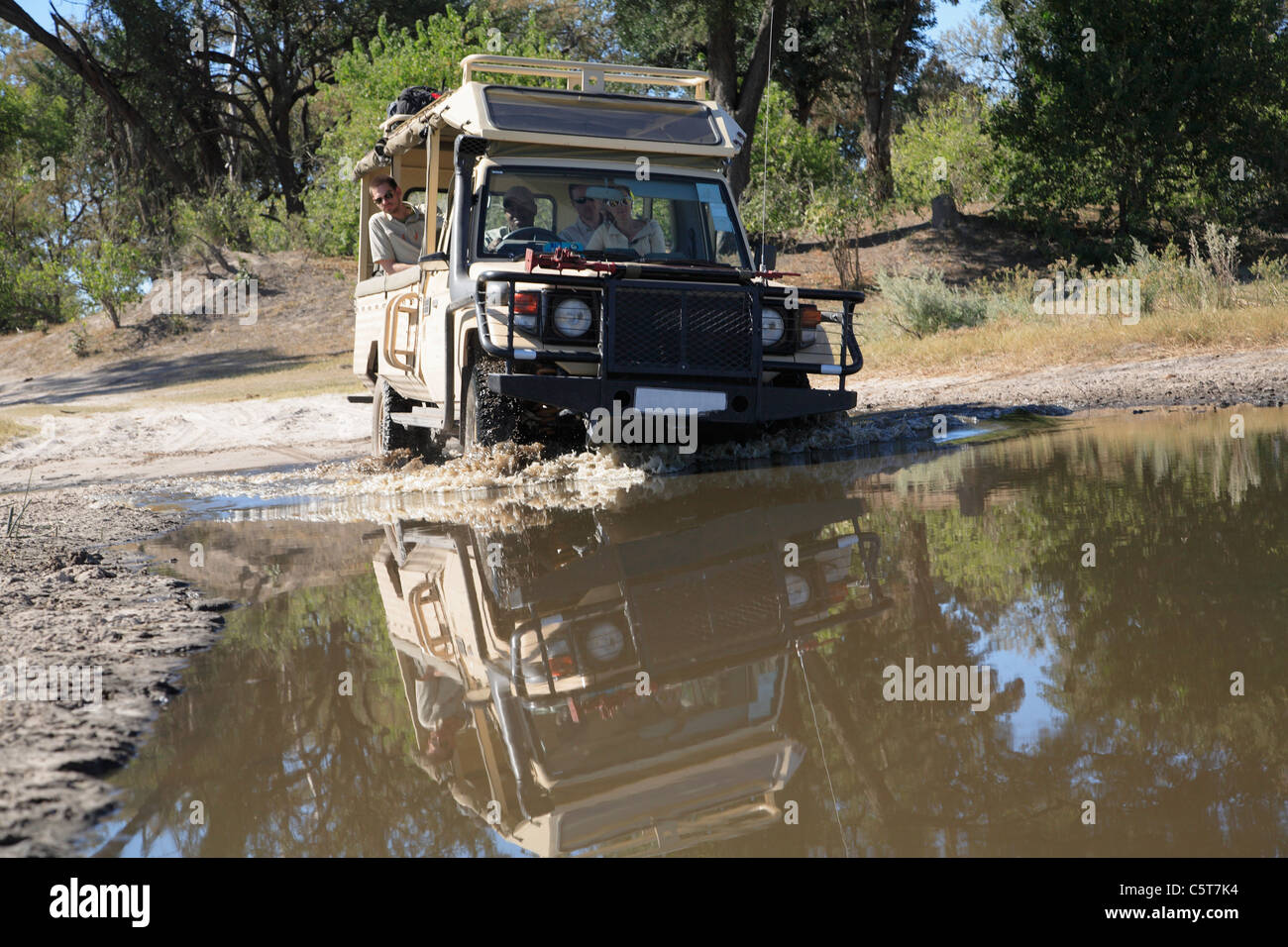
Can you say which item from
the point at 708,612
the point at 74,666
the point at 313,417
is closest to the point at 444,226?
the point at 708,612

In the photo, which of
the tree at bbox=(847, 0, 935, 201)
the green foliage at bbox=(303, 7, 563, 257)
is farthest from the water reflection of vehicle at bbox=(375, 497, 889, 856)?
the tree at bbox=(847, 0, 935, 201)

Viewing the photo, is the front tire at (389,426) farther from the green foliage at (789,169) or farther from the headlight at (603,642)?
the green foliage at (789,169)

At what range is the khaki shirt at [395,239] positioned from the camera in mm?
11125

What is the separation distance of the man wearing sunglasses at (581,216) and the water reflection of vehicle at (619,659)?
2.78m

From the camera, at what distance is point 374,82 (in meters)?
29.0

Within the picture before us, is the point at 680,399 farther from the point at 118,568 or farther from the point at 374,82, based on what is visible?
the point at 374,82

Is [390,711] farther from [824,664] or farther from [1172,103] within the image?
[1172,103]

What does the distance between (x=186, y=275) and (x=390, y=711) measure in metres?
29.2

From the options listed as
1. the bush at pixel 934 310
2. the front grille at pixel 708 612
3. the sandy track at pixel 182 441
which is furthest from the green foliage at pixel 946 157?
the front grille at pixel 708 612

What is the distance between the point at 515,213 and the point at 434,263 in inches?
27.9

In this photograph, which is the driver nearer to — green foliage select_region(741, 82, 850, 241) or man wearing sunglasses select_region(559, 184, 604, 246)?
man wearing sunglasses select_region(559, 184, 604, 246)

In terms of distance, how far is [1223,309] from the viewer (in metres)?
15.5

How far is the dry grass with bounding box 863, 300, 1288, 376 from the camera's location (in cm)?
1458
